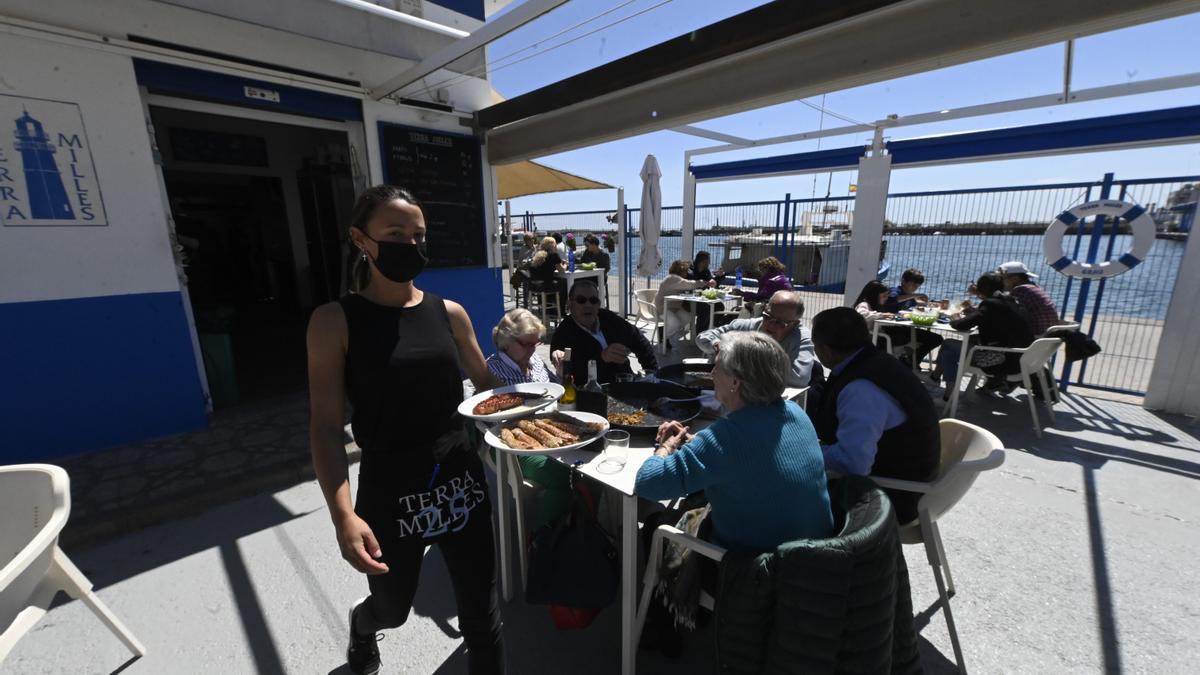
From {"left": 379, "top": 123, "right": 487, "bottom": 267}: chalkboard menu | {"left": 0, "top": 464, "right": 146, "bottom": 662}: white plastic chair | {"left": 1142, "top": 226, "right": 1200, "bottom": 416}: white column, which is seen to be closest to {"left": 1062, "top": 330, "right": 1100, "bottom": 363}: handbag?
{"left": 1142, "top": 226, "right": 1200, "bottom": 416}: white column

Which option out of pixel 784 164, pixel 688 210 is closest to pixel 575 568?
pixel 784 164

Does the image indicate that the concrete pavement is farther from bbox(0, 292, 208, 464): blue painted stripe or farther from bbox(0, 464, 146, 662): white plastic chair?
bbox(0, 292, 208, 464): blue painted stripe

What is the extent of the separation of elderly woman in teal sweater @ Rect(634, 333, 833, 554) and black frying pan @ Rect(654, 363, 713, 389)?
101 centimetres

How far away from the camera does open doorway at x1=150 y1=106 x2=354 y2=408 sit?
5.36 m

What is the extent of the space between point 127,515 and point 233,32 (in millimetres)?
3672

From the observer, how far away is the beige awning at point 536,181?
8617mm

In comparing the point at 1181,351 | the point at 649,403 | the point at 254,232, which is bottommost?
the point at 1181,351

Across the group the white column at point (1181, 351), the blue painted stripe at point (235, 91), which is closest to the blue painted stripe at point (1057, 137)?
the white column at point (1181, 351)

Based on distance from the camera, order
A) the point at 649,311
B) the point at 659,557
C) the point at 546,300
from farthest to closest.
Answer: the point at 546,300 → the point at 649,311 → the point at 659,557

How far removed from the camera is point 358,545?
1.29m

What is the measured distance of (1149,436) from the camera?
4.26 metres

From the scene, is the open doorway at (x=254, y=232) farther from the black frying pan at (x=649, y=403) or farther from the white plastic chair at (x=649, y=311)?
the white plastic chair at (x=649, y=311)

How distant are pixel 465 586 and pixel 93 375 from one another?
397 cm

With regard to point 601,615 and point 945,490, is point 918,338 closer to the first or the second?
point 945,490
